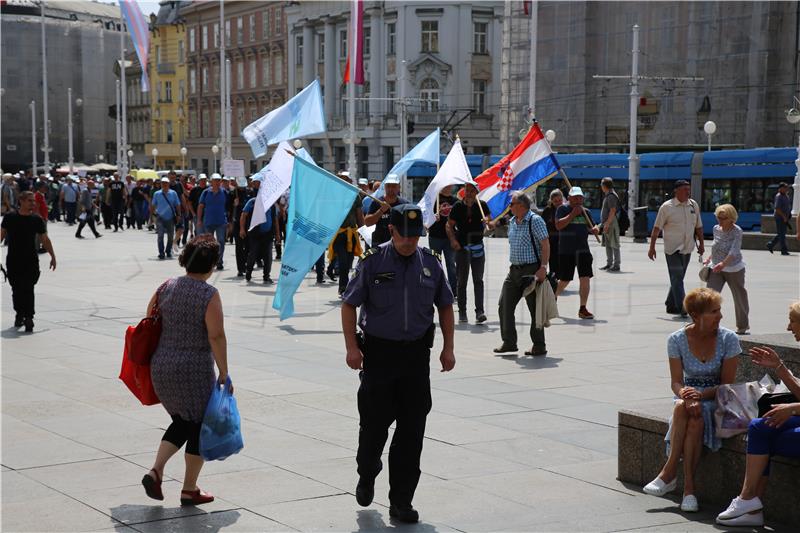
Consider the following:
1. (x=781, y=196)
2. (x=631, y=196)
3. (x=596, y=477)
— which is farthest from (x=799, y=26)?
(x=596, y=477)

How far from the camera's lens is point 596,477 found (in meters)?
6.96

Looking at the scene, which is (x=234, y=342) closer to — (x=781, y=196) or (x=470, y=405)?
(x=470, y=405)

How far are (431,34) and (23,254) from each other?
195 ft

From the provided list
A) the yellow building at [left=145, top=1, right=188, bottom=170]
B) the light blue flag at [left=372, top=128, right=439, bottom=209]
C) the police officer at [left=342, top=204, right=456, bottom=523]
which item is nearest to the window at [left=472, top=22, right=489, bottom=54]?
the yellow building at [left=145, top=1, right=188, bottom=170]

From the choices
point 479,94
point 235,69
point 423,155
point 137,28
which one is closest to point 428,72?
point 479,94

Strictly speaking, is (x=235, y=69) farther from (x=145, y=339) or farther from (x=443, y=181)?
(x=145, y=339)

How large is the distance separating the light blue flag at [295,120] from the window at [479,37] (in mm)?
53306

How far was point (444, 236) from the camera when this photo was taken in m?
15.0

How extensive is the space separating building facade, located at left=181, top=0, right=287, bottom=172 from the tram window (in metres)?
43.8

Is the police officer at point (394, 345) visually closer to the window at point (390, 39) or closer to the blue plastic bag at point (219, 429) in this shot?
the blue plastic bag at point (219, 429)

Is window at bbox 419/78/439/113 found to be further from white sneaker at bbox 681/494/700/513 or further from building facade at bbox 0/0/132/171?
white sneaker at bbox 681/494/700/513

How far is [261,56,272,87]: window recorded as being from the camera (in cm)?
8338

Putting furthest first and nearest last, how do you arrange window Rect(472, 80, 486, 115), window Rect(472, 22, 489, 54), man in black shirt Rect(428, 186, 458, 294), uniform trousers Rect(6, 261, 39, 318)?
window Rect(472, 80, 486, 115), window Rect(472, 22, 489, 54), man in black shirt Rect(428, 186, 458, 294), uniform trousers Rect(6, 261, 39, 318)

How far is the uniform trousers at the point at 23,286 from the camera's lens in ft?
44.2
